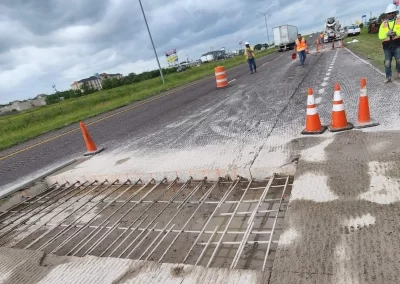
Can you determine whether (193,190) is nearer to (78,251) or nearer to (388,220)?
(78,251)

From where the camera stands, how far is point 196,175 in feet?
15.3

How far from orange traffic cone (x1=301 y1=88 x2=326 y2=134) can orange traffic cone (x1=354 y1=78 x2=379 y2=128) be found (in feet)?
1.84

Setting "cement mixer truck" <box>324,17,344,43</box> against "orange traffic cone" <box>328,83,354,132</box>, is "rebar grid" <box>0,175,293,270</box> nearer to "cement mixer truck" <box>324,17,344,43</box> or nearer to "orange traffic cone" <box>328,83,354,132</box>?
"orange traffic cone" <box>328,83,354,132</box>

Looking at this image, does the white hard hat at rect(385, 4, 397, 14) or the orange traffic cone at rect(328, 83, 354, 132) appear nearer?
the orange traffic cone at rect(328, 83, 354, 132)

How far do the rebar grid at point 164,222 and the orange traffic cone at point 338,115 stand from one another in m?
1.51

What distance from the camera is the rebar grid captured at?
118 inches

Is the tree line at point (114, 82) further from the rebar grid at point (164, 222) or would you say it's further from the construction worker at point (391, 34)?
the rebar grid at point (164, 222)

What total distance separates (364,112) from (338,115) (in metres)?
0.43

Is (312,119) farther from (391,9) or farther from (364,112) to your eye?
(391,9)

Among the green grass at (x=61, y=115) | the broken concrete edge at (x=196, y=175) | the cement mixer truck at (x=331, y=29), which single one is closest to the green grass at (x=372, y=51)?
the broken concrete edge at (x=196, y=175)

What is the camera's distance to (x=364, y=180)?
3129mm

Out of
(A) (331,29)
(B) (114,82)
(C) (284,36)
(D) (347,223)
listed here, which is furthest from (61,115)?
(B) (114,82)

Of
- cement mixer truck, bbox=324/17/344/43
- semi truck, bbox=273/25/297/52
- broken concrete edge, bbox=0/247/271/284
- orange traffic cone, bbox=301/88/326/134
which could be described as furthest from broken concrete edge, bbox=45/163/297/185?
semi truck, bbox=273/25/297/52

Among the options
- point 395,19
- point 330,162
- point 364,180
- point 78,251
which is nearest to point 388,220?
point 364,180
